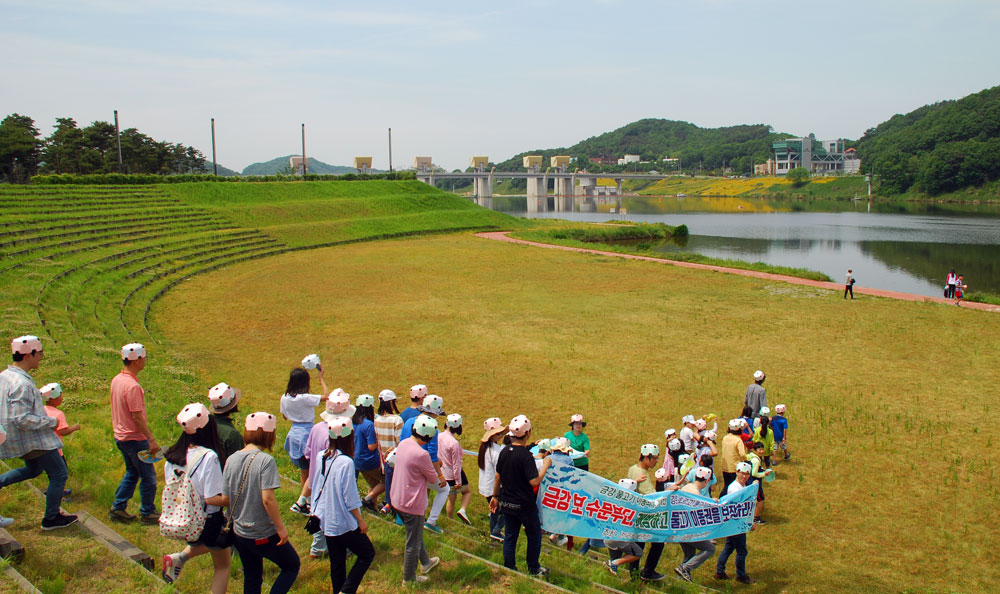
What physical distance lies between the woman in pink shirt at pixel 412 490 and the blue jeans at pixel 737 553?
3502 millimetres

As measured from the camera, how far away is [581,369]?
16312 millimetres

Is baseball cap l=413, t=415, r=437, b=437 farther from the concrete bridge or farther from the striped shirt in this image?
the concrete bridge

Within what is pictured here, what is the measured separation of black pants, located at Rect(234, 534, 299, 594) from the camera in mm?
5281

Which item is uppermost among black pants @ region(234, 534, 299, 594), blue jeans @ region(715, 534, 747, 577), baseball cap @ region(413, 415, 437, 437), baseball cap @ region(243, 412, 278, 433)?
baseball cap @ region(243, 412, 278, 433)

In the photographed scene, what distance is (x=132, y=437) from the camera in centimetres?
687

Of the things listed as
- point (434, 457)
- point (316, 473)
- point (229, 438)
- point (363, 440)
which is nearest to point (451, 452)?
point (434, 457)

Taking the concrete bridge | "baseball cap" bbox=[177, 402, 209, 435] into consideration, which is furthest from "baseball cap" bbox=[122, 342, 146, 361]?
the concrete bridge

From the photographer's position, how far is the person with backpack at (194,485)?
519 centimetres

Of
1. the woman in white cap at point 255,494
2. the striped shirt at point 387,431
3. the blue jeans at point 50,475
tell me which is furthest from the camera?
the striped shirt at point 387,431

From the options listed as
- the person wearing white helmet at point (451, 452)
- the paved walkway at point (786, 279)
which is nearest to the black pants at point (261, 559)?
the person wearing white helmet at point (451, 452)

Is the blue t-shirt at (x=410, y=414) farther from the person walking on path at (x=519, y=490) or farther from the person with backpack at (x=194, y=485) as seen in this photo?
the person with backpack at (x=194, y=485)

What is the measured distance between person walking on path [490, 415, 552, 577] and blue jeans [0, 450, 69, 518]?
412 cm

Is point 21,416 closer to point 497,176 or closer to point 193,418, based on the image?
point 193,418

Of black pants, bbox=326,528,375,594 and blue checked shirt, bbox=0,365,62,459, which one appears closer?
black pants, bbox=326,528,375,594
